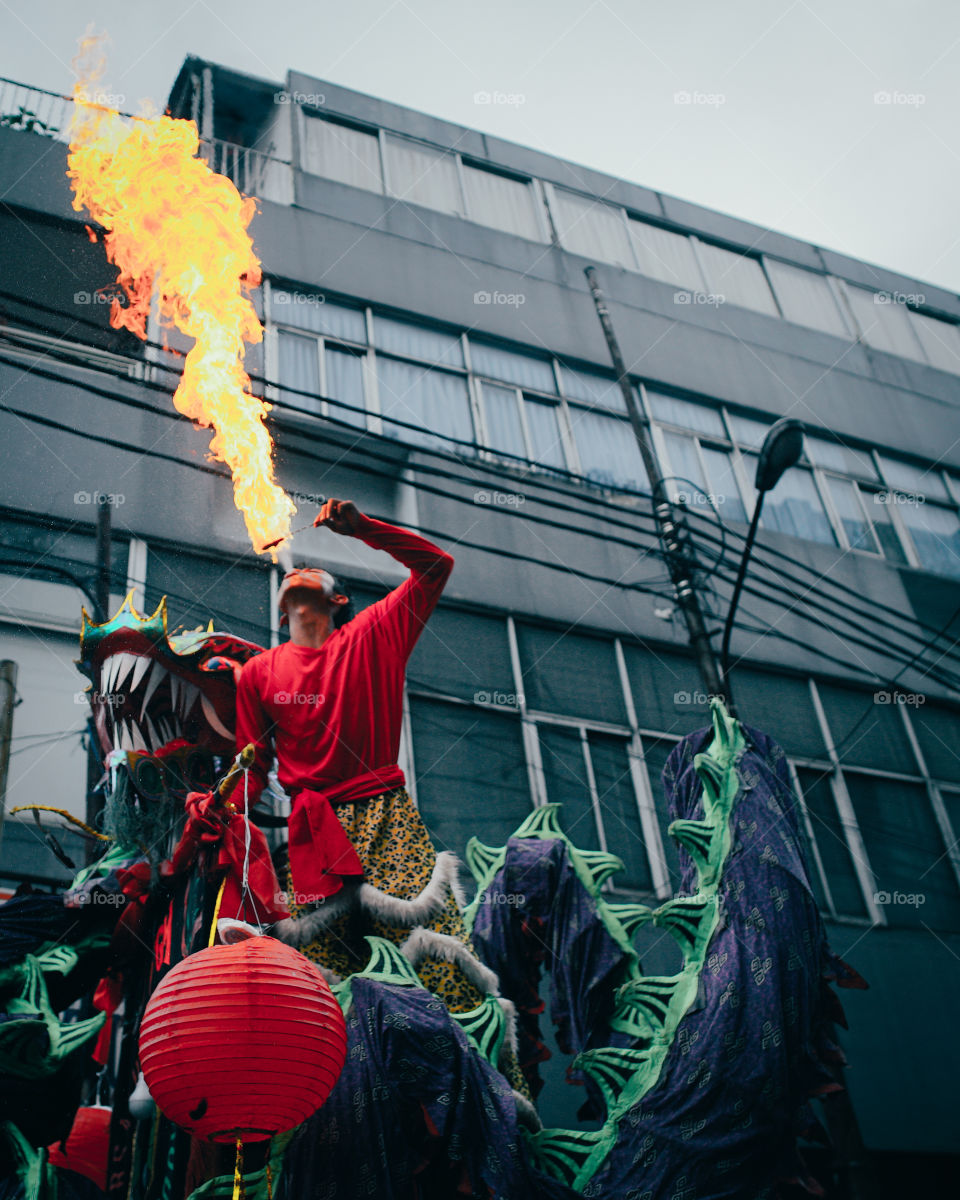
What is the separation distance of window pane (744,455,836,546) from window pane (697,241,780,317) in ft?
9.94

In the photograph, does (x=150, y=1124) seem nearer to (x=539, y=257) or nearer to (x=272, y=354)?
(x=272, y=354)

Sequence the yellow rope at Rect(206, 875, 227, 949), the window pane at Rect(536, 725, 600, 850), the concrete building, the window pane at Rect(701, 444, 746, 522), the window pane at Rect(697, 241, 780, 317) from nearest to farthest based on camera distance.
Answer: the yellow rope at Rect(206, 875, 227, 949) → the concrete building → the window pane at Rect(536, 725, 600, 850) → the window pane at Rect(701, 444, 746, 522) → the window pane at Rect(697, 241, 780, 317)

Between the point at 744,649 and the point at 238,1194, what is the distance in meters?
9.39

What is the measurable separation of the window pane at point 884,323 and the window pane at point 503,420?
704 centimetres

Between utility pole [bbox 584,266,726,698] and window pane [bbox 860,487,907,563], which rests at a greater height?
window pane [bbox 860,487,907,563]

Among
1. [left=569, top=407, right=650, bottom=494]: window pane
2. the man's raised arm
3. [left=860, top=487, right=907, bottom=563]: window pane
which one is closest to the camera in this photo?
the man's raised arm

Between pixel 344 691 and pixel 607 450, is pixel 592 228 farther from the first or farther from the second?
pixel 344 691

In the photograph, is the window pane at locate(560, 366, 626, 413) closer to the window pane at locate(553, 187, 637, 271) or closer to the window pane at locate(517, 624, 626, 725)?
the window pane at locate(553, 187, 637, 271)

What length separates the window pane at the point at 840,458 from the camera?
14.8m

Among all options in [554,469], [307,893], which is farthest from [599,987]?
[554,469]

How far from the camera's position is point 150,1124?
4309 mm

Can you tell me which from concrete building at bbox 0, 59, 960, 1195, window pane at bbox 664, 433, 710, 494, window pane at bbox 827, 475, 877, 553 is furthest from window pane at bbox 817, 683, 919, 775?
window pane at bbox 664, 433, 710, 494

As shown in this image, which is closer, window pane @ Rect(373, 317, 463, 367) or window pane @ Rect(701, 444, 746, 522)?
window pane @ Rect(373, 317, 463, 367)

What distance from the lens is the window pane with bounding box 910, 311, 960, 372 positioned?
17.7m
